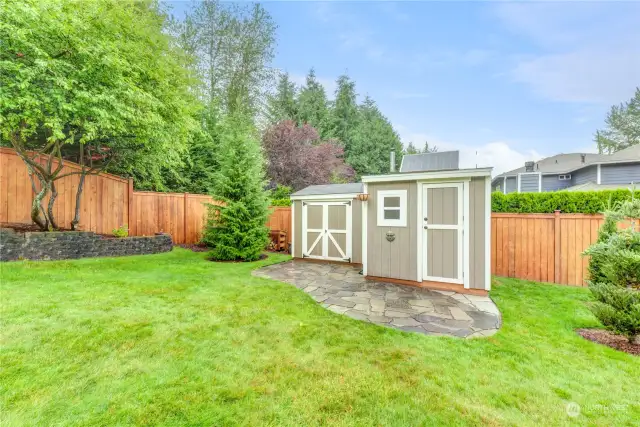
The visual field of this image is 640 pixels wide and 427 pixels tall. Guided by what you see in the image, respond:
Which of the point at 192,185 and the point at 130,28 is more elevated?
the point at 130,28

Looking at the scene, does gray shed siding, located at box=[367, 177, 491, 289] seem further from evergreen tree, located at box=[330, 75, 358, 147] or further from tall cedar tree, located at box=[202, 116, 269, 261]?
evergreen tree, located at box=[330, 75, 358, 147]

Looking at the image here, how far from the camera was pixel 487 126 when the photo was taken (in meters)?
12.7

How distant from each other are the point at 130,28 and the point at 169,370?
6689mm

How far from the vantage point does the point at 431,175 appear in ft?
15.9

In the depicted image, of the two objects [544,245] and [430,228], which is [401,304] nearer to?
[430,228]

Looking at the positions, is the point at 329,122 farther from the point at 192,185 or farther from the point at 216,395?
the point at 216,395

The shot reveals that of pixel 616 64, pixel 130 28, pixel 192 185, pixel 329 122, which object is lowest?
pixel 192 185

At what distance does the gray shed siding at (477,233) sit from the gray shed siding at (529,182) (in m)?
14.0

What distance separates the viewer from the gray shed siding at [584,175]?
12.3m

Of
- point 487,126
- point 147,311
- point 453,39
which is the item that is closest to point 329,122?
point 487,126

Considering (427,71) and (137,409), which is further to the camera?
(427,71)

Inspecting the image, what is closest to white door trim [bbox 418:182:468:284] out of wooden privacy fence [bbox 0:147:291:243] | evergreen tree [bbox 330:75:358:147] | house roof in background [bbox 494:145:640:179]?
wooden privacy fence [bbox 0:147:291:243]

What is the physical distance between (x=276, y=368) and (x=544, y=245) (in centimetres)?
612

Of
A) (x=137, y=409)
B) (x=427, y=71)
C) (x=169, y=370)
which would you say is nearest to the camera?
(x=137, y=409)
